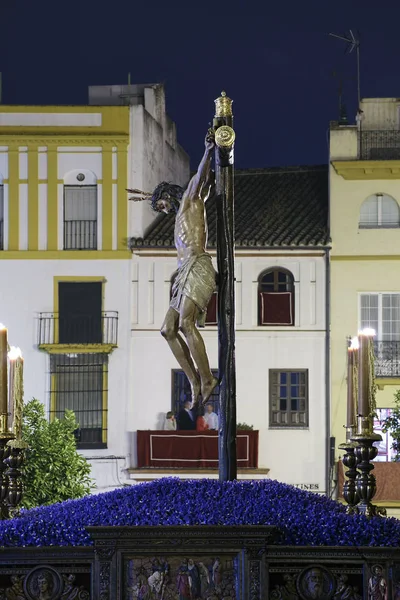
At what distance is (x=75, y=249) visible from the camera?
49.9 meters

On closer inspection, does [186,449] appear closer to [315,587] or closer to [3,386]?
[3,386]

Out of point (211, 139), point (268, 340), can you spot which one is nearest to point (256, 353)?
point (268, 340)

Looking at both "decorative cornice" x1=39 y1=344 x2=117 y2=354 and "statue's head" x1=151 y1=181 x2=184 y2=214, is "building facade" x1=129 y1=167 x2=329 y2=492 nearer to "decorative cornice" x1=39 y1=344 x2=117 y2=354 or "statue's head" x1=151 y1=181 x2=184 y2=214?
"decorative cornice" x1=39 y1=344 x2=117 y2=354

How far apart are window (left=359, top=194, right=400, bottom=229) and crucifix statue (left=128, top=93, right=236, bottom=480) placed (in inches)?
1282

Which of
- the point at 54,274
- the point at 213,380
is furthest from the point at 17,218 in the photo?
the point at 213,380

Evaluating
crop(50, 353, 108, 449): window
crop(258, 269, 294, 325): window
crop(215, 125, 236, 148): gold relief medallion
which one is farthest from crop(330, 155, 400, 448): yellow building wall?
crop(215, 125, 236, 148): gold relief medallion

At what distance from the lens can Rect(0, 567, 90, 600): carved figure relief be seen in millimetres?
14734

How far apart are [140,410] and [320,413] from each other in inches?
208

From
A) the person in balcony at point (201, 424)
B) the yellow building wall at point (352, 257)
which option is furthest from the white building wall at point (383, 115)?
the person in balcony at point (201, 424)

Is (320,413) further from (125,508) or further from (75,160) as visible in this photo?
(125,508)

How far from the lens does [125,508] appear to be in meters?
15.3

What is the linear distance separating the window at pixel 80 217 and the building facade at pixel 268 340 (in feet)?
4.84

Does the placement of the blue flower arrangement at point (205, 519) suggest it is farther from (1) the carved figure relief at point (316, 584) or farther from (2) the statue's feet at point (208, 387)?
(2) the statue's feet at point (208, 387)

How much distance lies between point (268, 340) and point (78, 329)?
18.4ft
